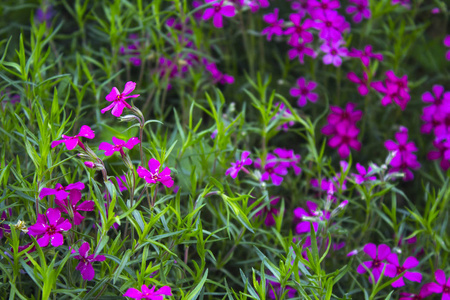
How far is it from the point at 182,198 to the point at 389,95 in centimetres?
77

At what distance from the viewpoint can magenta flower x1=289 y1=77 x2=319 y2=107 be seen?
1.89 meters

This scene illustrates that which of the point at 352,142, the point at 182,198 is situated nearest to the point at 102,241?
the point at 182,198

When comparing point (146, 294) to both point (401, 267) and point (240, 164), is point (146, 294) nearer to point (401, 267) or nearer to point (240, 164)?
point (240, 164)

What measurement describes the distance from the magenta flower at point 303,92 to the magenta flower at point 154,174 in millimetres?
986

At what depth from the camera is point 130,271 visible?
1.03m

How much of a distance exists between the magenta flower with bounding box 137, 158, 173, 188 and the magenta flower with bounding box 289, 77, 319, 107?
99 cm

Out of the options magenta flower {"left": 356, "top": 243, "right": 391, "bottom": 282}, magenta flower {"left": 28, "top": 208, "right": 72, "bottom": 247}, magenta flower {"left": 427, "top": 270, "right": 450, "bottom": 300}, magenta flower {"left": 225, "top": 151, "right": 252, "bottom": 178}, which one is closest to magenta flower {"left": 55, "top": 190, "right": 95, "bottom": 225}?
magenta flower {"left": 28, "top": 208, "right": 72, "bottom": 247}

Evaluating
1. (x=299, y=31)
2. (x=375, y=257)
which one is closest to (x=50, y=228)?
(x=375, y=257)

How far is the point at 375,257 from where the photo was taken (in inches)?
51.4

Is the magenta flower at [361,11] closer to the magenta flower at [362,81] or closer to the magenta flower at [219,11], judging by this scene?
the magenta flower at [362,81]

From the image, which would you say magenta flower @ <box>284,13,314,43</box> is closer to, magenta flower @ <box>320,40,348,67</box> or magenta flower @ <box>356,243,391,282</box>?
magenta flower @ <box>320,40,348,67</box>

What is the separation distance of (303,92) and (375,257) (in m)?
0.78

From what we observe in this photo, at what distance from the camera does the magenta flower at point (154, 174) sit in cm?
97

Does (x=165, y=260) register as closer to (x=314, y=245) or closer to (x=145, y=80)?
(x=314, y=245)
